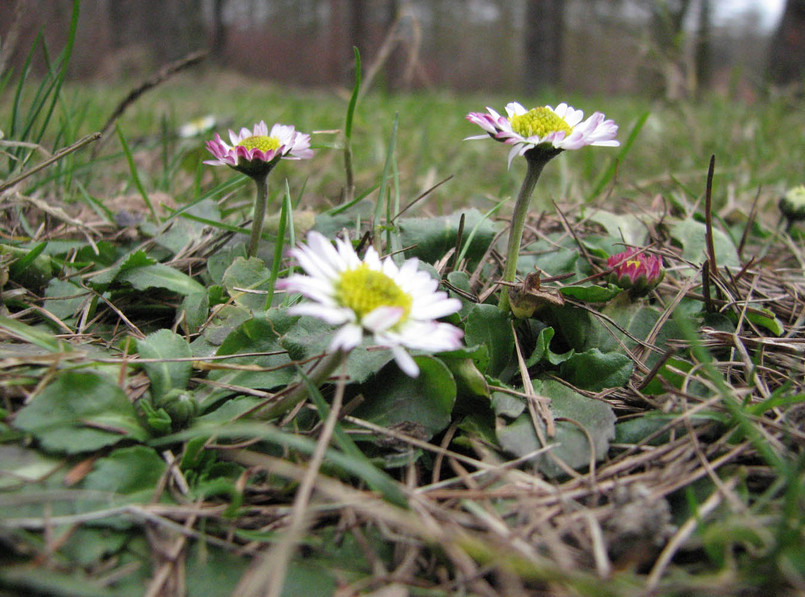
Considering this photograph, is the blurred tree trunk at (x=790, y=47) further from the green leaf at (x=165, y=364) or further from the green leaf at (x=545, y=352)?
the green leaf at (x=165, y=364)

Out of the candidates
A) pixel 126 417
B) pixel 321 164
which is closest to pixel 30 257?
pixel 126 417

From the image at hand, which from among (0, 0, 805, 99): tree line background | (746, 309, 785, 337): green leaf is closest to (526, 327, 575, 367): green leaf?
(746, 309, 785, 337): green leaf

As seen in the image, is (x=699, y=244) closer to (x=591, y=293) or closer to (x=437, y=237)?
(x=591, y=293)

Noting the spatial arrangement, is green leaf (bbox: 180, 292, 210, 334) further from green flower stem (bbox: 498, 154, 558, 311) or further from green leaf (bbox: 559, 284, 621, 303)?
green leaf (bbox: 559, 284, 621, 303)

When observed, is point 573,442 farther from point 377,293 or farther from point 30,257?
point 30,257

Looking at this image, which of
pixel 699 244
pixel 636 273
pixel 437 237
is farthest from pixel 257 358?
pixel 699 244

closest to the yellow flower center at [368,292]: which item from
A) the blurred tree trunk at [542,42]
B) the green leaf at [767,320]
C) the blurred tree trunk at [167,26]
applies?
the green leaf at [767,320]
